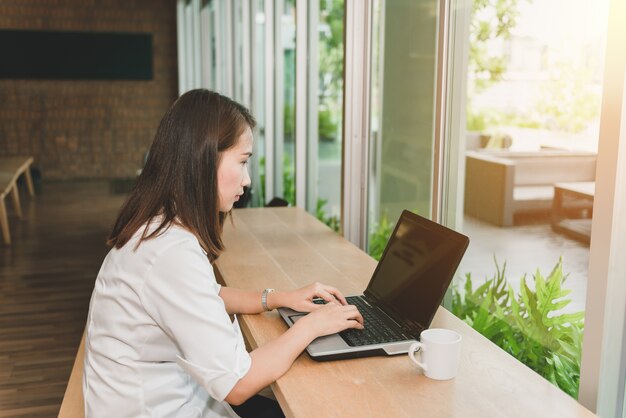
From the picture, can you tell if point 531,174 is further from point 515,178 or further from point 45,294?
point 45,294

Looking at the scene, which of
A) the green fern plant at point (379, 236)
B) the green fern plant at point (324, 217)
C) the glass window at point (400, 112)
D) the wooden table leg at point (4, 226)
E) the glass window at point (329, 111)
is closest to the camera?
the glass window at point (400, 112)

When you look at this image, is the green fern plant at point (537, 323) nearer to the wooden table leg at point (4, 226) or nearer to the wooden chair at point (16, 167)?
the wooden table leg at point (4, 226)

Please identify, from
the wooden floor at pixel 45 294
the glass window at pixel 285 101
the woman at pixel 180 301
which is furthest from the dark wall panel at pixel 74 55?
the woman at pixel 180 301

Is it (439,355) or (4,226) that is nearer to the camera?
(439,355)

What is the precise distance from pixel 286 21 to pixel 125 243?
3.37 m

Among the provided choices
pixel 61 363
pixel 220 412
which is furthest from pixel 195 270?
pixel 61 363

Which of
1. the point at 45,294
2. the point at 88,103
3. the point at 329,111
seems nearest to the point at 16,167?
the point at 88,103

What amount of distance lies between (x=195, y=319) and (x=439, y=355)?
51 centimetres

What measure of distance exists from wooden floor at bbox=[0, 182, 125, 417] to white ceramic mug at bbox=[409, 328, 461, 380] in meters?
2.06

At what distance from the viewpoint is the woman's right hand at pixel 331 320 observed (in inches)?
61.0

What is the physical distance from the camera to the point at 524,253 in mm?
1979

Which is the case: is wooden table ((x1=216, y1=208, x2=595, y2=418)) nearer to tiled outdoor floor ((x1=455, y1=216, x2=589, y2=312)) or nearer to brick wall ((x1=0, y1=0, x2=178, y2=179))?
tiled outdoor floor ((x1=455, y1=216, x2=589, y2=312))

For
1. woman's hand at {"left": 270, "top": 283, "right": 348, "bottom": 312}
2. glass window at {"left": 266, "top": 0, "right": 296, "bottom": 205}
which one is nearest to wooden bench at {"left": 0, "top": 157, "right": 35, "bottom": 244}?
glass window at {"left": 266, "top": 0, "right": 296, "bottom": 205}

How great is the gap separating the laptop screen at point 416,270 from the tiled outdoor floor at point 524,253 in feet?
1.19
